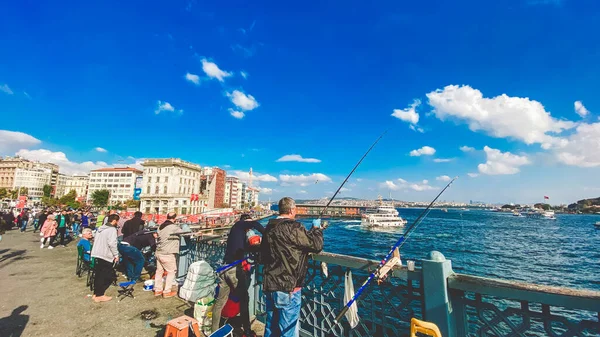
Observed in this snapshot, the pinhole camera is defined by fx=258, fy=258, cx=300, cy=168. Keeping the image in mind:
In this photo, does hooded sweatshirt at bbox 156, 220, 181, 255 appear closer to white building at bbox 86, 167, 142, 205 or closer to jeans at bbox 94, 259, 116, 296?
jeans at bbox 94, 259, 116, 296

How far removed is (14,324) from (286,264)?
16.9ft

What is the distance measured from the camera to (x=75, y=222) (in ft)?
61.3

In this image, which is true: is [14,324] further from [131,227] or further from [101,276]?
[131,227]

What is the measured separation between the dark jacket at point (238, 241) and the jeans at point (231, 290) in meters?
0.18

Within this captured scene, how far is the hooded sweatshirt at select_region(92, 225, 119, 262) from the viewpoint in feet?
19.2

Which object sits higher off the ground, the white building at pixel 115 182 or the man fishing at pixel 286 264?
the white building at pixel 115 182

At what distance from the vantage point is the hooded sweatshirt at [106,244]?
19.2ft

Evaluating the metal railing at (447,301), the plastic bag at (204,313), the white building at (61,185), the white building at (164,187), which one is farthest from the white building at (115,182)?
the metal railing at (447,301)

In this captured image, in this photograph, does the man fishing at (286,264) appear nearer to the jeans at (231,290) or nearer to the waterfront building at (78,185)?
the jeans at (231,290)

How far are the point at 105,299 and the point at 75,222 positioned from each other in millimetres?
17874

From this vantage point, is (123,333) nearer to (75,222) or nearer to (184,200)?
(75,222)

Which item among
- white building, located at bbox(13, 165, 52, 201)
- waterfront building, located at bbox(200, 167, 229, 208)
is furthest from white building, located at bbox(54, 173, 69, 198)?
waterfront building, located at bbox(200, 167, 229, 208)

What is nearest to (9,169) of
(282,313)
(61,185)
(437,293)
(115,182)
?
(61,185)

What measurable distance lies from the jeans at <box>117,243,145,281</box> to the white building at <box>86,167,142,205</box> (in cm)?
12730
